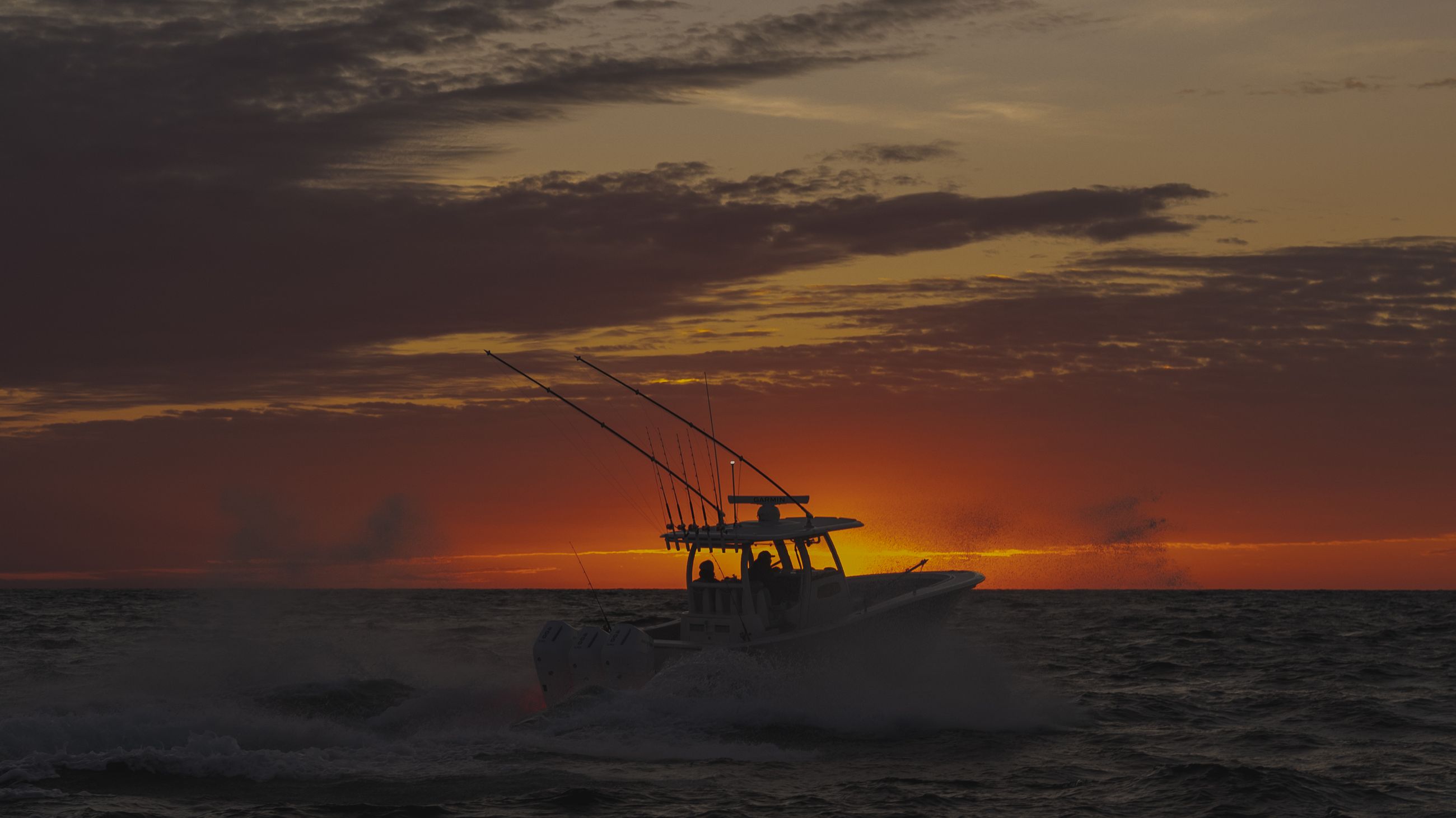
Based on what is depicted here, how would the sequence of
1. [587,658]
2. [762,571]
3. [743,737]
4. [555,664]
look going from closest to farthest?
[743,737] → [587,658] → [555,664] → [762,571]

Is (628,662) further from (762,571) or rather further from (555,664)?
(762,571)

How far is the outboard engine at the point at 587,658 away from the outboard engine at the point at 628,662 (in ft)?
0.27

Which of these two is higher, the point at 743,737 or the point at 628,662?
the point at 628,662

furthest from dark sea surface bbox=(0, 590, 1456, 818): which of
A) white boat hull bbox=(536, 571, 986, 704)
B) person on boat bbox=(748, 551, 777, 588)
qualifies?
person on boat bbox=(748, 551, 777, 588)

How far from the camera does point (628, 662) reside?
66.6 feet

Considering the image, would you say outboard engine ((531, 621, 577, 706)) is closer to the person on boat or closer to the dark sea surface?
the dark sea surface

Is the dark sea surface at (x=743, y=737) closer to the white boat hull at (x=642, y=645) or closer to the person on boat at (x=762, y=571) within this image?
the white boat hull at (x=642, y=645)

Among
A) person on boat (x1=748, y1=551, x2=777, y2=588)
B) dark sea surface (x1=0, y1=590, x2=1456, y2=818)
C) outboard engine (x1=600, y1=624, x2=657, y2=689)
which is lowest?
dark sea surface (x1=0, y1=590, x2=1456, y2=818)

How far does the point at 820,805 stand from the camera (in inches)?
579

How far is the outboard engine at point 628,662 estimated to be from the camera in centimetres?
2028

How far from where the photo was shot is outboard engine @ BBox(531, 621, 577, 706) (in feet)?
67.7

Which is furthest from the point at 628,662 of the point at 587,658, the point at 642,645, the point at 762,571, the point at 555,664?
the point at 762,571

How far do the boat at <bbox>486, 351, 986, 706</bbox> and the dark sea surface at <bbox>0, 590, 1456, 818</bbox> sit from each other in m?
0.51

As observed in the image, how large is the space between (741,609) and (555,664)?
3.27 m
